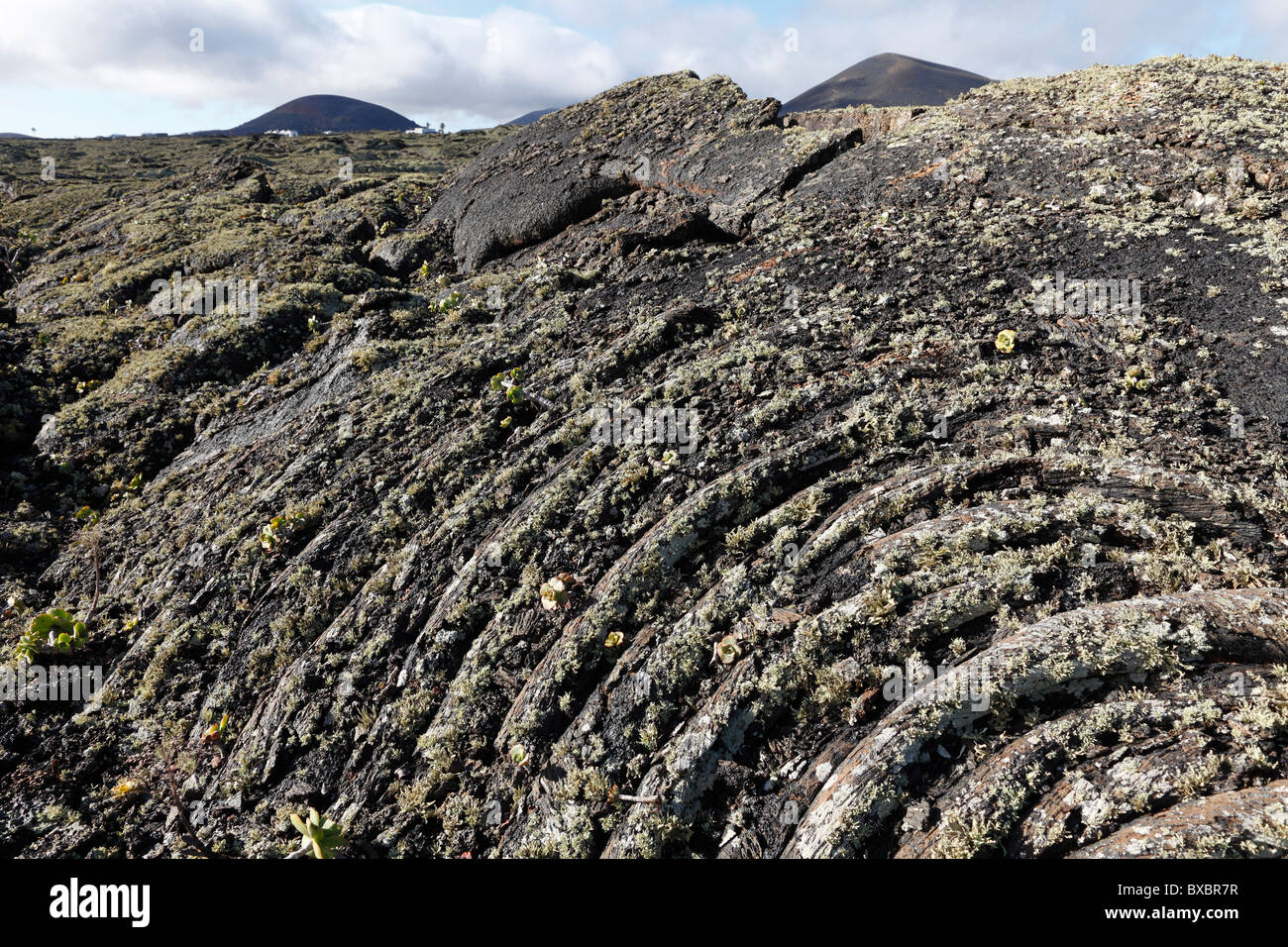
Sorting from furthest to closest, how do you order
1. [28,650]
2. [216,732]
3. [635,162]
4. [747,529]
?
[635,162] < [28,650] < [747,529] < [216,732]

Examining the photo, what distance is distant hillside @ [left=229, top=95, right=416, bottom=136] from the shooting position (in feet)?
498

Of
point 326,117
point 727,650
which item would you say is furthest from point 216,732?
point 326,117

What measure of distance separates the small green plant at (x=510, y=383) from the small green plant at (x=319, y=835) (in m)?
7.35

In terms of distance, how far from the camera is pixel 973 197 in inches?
563

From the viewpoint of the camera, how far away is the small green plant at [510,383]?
1195 cm

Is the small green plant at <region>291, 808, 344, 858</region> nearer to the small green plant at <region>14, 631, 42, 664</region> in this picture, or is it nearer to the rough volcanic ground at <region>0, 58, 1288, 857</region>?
the rough volcanic ground at <region>0, 58, 1288, 857</region>

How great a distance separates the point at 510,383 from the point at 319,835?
8.15 metres

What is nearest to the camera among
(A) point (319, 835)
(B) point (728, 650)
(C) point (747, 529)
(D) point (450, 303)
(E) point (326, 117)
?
(A) point (319, 835)

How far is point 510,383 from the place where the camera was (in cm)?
1255

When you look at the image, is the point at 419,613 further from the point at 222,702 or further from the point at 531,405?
the point at 531,405

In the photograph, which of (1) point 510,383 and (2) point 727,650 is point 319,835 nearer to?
(2) point 727,650

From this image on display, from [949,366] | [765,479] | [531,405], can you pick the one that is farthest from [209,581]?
[949,366]

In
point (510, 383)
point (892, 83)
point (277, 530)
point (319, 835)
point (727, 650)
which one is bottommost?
point (319, 835)
